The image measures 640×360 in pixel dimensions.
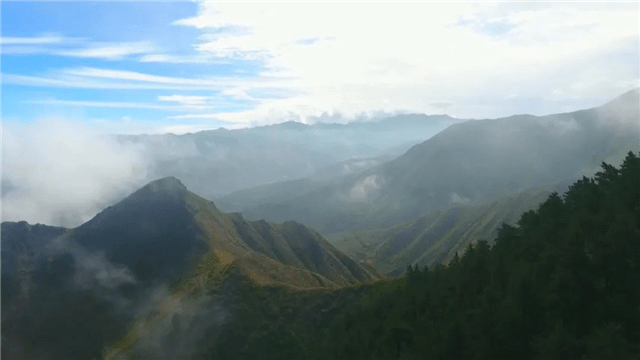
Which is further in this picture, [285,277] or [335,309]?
[285,277]

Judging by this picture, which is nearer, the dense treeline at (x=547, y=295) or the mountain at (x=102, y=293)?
the dense treeline at (x=547, y=295)

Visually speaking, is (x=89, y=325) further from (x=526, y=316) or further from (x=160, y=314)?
(x=526, y=316)

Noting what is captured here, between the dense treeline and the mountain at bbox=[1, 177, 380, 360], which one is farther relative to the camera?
the mountain at bbox=[1, 177, 380, 360]

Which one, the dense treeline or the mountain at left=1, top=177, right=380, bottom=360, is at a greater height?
the dense treeline

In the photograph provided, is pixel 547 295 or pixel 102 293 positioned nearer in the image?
pixel 547 295

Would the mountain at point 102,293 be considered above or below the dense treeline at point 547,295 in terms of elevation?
below

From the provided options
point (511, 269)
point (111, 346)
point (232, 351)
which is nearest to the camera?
point (511, 269)

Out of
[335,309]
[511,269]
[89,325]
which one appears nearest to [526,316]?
[511,269]

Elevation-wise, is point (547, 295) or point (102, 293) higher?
A: point (547, 295)
